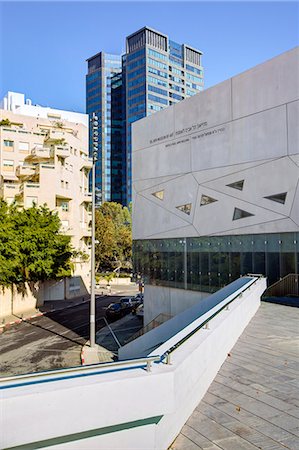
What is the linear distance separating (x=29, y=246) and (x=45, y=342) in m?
12.3

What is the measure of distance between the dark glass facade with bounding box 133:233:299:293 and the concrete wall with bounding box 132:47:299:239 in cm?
66

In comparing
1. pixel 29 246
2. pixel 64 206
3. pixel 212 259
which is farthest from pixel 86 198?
pixel 212 259

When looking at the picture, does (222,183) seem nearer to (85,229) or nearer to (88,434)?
(88,434)

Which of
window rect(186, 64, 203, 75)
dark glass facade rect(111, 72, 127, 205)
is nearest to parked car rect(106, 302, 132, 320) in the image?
dark glass facade rect(111, 72, 127, 205)

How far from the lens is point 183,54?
5079 inches

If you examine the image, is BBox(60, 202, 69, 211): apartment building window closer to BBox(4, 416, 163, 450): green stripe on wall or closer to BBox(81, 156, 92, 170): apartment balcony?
BBox(81, 156, 92, 170): apartment balcony

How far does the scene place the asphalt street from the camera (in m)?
20.1

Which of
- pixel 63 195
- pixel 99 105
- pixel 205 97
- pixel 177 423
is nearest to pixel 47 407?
pixel 177 423

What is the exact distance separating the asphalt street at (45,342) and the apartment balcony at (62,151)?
2075cm

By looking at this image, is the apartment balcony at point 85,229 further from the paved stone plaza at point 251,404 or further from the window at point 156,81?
the window at point 156,81

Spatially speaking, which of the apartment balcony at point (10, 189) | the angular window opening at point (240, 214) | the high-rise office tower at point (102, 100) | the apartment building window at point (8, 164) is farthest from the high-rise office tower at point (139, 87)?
the angular window opening at point (240, 214)

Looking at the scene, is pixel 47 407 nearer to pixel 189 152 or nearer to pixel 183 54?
pixel 189 152

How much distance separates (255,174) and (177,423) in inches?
731

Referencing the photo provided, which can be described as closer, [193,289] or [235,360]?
[235,360]
